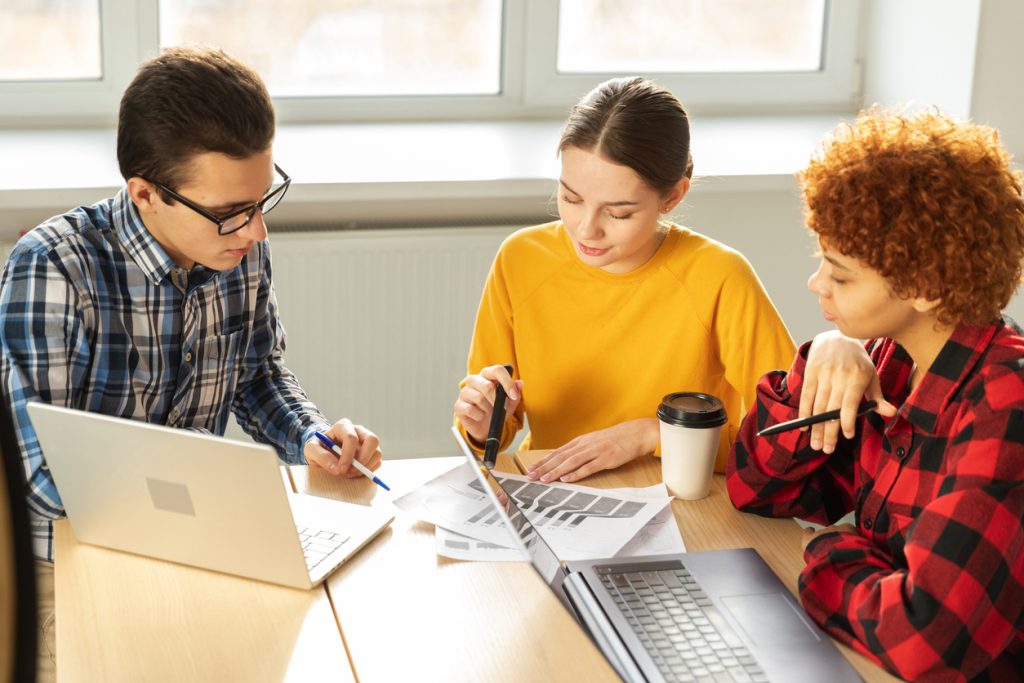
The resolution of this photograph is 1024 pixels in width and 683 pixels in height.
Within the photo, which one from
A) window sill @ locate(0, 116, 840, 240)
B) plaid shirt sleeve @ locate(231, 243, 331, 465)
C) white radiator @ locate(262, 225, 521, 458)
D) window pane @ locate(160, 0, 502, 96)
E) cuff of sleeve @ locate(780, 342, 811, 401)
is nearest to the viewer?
cuff of sleeve @ locate(780, 342, 811, 401)

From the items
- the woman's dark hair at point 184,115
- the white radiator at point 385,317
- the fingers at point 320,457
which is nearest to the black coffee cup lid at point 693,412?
the fingers at point 320,457

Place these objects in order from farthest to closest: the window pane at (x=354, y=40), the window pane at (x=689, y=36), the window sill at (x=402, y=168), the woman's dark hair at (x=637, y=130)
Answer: the window pane at (x=689, y=36), the window pane at (x=354, y=40), the window sill at (x=402, y=168), the woman's dark hair at (x=637, y=130)

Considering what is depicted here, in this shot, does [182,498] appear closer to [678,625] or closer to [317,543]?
[317,543]

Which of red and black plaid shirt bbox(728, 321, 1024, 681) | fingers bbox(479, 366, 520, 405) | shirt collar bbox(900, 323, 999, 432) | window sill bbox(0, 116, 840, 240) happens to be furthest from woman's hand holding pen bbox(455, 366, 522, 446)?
window sill bbox(0, 116, 840, 240)

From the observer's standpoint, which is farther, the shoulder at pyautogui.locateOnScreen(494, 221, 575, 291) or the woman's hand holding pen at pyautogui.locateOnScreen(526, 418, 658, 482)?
the shoulder at pyautogui.locateOnScreen(494, 221, 575, 291)

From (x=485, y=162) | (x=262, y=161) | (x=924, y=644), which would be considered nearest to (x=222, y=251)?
(x=262, y=161)

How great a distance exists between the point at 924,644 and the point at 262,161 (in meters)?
1.00

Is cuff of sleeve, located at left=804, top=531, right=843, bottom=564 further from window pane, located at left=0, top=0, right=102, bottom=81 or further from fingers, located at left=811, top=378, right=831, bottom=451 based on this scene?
window pane, located at left=0, top=0, right=102, bottom=81

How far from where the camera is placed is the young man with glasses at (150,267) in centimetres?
142

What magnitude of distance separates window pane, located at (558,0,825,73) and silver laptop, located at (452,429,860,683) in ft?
6.38

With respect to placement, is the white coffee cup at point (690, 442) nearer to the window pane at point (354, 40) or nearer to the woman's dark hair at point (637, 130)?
the woman's dark hair at point (637, 130)

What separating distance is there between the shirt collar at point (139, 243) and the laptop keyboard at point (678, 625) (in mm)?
733

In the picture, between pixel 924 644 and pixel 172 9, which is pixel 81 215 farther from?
pixel 172 9

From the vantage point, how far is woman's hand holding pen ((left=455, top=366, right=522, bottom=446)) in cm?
154
